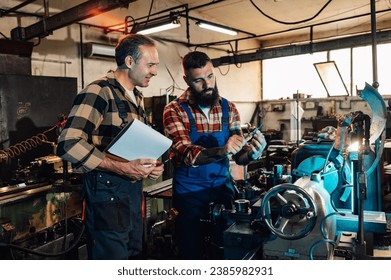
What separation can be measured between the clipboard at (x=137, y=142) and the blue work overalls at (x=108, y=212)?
0.10 meters

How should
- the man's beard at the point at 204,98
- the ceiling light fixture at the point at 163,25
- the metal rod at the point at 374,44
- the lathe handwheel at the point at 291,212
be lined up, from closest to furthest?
the lathe handwheel at the point at 291,212, the metal rod at the point at 374,44, the man's beard at the point at 204,98, the ceiling light fixture at the point at 163,25

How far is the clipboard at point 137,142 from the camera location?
1124 millimetres

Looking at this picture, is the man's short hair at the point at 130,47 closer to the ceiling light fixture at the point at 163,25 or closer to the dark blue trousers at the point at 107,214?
the dark blue trousers at the point at 107,214

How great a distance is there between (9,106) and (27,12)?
1.51 m

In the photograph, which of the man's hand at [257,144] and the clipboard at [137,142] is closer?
the clipboard at [137,142]

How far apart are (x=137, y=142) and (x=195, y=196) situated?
61cm

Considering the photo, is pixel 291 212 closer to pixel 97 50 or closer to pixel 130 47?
pixel 130 47

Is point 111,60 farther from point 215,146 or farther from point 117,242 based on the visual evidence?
point 117,242

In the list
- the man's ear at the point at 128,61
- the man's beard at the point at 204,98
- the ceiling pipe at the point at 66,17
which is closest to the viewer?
the man's ear at the point at 128,61

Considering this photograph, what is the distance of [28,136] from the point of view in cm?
304

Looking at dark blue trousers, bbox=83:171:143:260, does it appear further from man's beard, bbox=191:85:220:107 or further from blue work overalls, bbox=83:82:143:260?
man's beard, bbox=191:85:220:107

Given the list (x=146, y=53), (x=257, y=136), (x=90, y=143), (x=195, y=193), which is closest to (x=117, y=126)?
(x=90, y=143)

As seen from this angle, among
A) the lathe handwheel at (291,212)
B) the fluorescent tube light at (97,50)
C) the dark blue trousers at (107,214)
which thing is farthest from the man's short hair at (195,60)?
the fluorescent tube light at (97,50)

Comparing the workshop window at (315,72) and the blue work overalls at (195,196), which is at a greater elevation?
the workshop window at (315,72)
